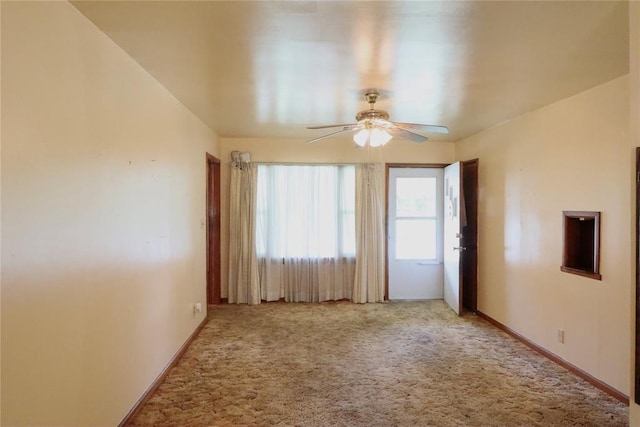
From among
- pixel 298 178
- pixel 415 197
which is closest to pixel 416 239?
pixel 415 197

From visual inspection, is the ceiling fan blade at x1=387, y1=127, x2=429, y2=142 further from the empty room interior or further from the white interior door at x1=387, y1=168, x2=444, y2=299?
the white interior door at x1=387, y1=168, x2=444, y2=299

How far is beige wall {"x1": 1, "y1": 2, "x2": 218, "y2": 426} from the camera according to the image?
134cm

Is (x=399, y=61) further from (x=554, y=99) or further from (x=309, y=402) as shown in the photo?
(x=309, y=402)

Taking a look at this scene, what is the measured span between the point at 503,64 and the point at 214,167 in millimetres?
3785

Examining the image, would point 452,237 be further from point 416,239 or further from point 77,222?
point 77,222

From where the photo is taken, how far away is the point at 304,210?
202 inches

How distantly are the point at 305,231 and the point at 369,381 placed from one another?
261cm

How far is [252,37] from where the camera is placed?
198cm

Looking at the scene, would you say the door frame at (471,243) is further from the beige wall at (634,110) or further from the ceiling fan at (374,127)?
the beige wall at (634,110)

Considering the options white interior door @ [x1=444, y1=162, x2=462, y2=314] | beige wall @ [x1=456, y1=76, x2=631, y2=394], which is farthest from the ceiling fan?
white interior door @ [x1=444, y1=162, x2=462, y2=314]

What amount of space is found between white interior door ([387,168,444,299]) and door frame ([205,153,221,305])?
2551mm

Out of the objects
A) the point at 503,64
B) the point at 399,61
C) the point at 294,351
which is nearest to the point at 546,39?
the point at 503,64

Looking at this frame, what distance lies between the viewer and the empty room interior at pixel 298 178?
5.06 feet

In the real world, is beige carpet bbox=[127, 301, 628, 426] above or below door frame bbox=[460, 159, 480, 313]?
below
